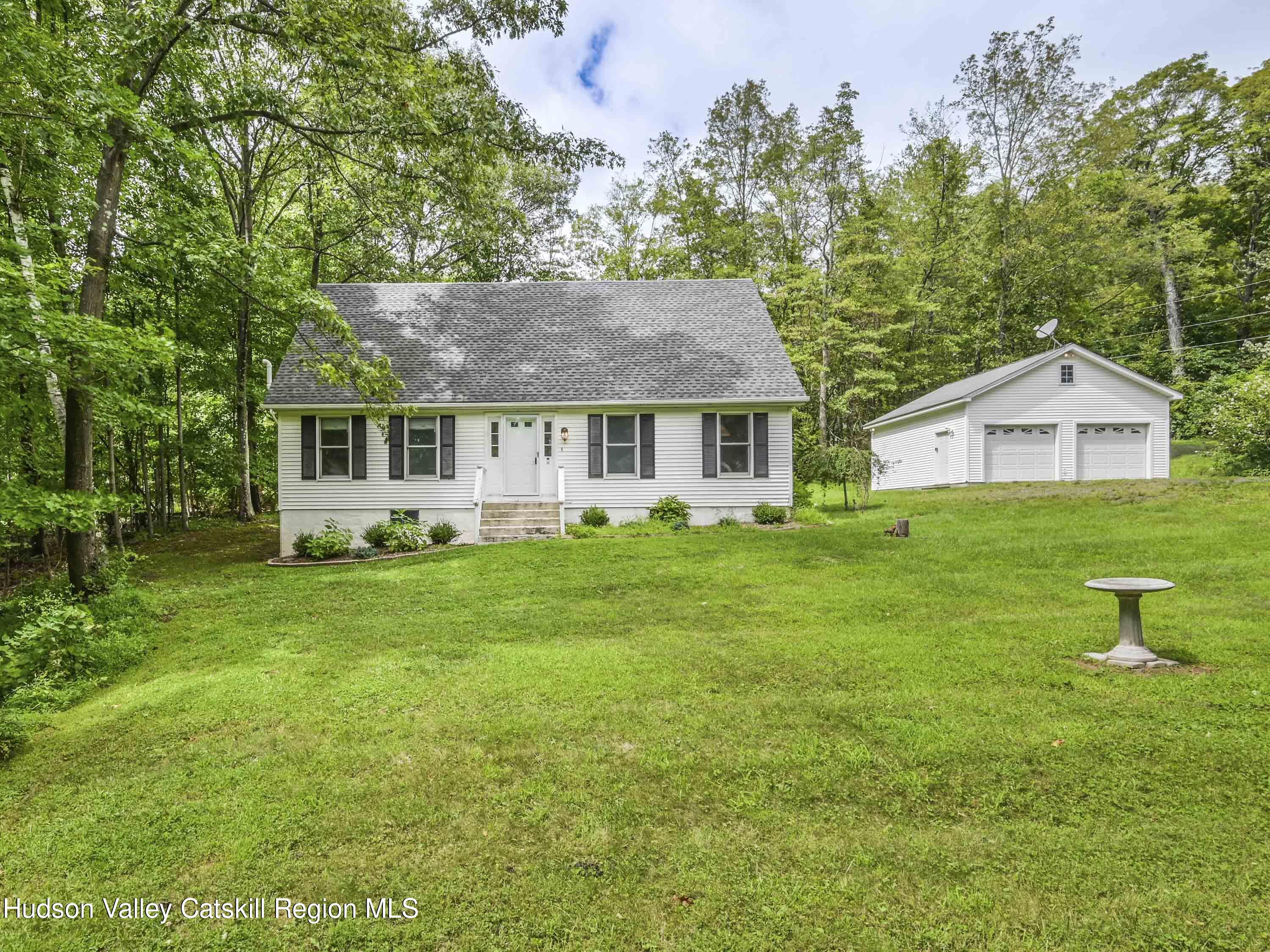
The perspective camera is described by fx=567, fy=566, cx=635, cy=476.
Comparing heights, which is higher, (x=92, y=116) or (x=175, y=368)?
(x=92, y=116)

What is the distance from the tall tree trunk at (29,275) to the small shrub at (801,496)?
13.9m

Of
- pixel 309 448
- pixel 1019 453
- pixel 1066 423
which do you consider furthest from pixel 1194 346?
pixel 309 448

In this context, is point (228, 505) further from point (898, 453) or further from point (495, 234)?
point (898, 453)

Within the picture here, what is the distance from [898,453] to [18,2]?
26.3 metres

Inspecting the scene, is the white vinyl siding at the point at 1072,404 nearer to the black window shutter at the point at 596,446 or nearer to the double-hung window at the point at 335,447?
the black window shutter at the point at 596,446

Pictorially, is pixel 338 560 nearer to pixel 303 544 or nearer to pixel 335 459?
pixel 303 544

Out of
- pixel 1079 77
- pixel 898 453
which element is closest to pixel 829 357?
pixel 898 453

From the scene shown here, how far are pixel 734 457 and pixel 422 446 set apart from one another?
24.9ft

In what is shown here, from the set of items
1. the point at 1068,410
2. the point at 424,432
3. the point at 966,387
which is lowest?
the point at 424,432

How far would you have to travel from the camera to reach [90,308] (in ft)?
25.2

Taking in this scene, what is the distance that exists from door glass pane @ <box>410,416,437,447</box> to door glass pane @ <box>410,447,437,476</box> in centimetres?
9

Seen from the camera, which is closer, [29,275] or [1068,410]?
[29,275]

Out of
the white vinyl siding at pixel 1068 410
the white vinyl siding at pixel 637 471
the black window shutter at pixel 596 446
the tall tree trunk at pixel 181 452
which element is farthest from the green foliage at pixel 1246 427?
the tall tree trunk at pixel 181 452

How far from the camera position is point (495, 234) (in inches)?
526
